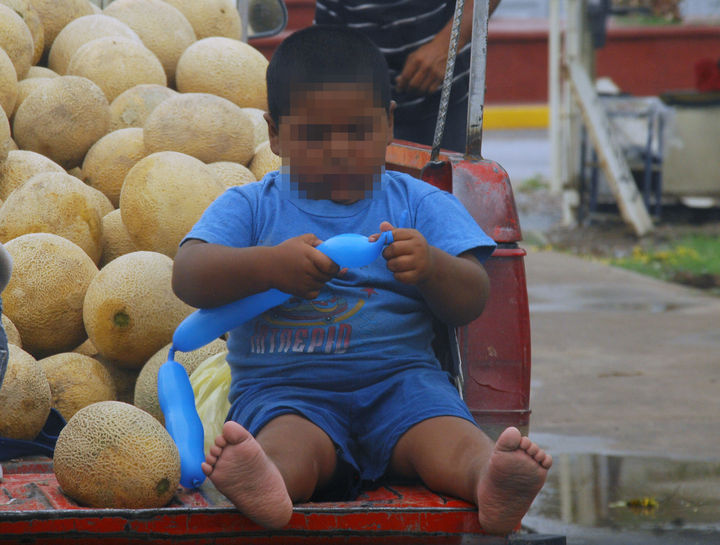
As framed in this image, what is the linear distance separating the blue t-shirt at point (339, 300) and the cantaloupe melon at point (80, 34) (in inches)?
81.2

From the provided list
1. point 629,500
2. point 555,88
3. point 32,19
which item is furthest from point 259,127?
point 555,88

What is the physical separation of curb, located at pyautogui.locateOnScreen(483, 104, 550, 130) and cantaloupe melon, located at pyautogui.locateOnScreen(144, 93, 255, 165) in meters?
16.6

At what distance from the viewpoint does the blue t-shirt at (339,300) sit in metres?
2.37

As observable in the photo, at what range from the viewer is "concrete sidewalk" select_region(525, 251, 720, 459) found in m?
4.85

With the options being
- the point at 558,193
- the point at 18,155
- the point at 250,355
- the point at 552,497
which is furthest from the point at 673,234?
the point at 250,355

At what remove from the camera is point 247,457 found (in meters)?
1.92

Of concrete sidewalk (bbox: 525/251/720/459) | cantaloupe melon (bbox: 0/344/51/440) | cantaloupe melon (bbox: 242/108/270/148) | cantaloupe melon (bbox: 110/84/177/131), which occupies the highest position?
cantaloupe melon (bbox: 110/84/177/131)

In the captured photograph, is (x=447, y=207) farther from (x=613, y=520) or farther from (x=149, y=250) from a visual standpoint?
(x=613, y=520)

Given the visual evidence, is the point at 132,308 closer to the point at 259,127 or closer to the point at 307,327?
the point at 307,327

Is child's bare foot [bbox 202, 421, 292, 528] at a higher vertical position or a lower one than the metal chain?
lower

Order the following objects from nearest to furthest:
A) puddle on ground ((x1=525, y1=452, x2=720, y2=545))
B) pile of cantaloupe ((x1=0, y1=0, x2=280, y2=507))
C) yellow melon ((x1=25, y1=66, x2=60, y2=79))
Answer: pile of cantaloupe ((x1=0, y1=0, x2=280, y2=507)), puddle on ground ((x1=525, y1=452, x2=720, y2=545)), yellow melon ((x1=25, y1=66, x2=60, y2=79))

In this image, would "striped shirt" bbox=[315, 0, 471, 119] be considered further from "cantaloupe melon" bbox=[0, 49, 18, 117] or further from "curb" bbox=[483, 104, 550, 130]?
"curb" bbox=[483, 104, 550, 130]

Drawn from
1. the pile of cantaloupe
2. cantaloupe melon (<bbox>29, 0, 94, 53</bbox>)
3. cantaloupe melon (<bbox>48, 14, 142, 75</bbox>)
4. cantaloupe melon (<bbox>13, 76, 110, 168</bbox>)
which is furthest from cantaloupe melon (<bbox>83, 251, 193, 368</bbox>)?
cantaloupe melon (<bbox>29, 0, 94, 53</bbox>)

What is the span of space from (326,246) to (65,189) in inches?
52.8
